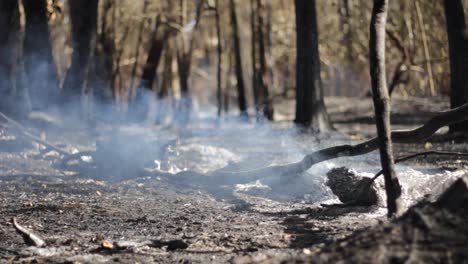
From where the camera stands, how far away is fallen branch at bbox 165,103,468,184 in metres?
7.78

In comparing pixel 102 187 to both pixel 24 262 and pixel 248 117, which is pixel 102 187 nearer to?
pixel 24 262

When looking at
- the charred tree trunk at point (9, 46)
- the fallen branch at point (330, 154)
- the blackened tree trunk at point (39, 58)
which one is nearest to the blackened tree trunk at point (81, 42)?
the blackened tree trunk at point (39, 58)

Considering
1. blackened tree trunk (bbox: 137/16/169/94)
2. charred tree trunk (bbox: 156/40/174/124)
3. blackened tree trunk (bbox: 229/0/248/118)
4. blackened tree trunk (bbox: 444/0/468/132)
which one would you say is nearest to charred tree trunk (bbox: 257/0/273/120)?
blackened tree trunk (bbox: 229/0/248/118)

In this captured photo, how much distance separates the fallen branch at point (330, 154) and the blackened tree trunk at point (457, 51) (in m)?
5.54

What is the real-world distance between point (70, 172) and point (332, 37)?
18.9m

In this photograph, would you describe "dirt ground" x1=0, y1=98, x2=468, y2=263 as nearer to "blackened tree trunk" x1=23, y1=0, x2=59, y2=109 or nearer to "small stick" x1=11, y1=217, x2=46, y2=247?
"small stick" x1=11, y1=217, x2=46, y2=247

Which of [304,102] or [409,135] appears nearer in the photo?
[409,135]

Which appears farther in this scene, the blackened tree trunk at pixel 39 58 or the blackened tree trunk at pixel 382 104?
the blackened tree trunk at pixel 39 58

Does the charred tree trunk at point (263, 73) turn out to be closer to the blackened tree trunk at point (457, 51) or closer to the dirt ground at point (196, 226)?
the blackened tree trunk at point (457, 51)

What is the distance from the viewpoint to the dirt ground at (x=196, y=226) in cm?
475

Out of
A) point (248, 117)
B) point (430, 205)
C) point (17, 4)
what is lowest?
point (248, 117)

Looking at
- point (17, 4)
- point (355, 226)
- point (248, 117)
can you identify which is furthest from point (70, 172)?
point (248, 117)

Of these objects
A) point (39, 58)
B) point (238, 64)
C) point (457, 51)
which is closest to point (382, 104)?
point (457, 51)

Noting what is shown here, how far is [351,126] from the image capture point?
60.8 feet
